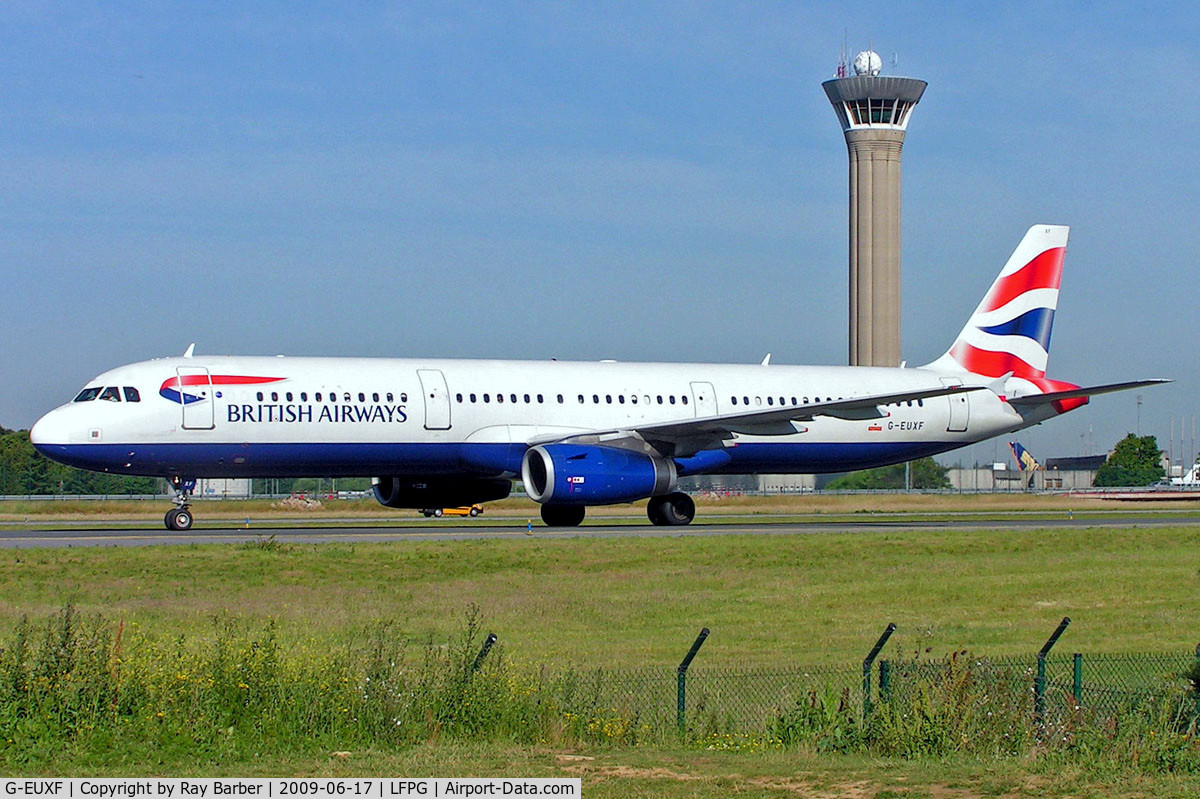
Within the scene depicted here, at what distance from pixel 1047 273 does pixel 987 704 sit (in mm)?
37244

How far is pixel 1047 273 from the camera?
4934 centimetres

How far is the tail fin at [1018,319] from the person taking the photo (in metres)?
48.1

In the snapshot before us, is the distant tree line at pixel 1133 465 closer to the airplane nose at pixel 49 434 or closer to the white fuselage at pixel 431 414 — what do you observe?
the white fuselage at pixel 431 414

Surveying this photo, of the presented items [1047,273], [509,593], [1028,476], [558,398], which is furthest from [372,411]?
[1028,476]

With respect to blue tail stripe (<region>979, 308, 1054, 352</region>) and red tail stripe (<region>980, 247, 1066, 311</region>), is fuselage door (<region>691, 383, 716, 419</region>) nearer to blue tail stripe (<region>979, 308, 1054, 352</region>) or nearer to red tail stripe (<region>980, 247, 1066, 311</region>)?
blue tail stripe (<region>979, 308, 1054, 352</region>)

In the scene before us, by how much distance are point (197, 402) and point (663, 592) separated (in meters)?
14.4

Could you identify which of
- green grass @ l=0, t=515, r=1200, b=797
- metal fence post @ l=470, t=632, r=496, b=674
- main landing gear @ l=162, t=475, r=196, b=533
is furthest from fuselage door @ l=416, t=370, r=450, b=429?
metal fence post @ l=470, t=632, r=496, b=674

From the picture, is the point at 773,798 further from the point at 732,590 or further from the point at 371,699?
the point at 732,590

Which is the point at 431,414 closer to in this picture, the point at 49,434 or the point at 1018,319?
the point at 49,434

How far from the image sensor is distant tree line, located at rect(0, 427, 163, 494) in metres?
97.2

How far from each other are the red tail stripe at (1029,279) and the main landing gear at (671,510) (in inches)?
519

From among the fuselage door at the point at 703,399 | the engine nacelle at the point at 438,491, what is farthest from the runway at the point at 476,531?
the fuselage door at the point at 703,399

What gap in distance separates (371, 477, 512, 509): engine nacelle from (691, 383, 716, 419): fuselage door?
565 centimetres

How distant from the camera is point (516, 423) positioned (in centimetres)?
3959
